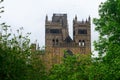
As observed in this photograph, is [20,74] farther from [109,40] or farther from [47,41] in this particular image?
[47,41]

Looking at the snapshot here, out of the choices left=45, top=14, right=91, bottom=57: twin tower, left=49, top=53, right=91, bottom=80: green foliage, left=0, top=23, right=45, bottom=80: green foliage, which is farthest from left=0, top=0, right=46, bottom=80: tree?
left=45, top=14, right=91, bottom=57: twin tower

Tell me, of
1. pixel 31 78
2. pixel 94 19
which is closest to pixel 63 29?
pixel 94 19

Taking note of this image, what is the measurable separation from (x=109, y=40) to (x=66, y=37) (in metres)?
96.9

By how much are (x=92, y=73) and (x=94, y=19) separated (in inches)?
266

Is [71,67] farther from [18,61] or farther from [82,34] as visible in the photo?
[82,34]

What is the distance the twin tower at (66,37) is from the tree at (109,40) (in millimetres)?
89564

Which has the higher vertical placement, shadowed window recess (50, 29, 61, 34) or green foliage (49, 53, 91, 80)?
shadowed window recess (50, 29, 61, 34)

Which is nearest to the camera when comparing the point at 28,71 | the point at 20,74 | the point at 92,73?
the point at 20,74

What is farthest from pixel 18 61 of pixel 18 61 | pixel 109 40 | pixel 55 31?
pixel 55 31

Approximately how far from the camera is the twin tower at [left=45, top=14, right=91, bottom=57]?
13275 centimetres

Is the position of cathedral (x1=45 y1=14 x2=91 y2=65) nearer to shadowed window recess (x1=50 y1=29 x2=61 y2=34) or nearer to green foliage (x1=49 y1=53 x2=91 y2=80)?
shadowed window recess (x1=50 y1=29 x2=61 y2=34)

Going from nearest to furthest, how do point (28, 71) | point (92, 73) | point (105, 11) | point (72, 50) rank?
point (28, 71)
point (92, 73)
point (105, 11)
point (72, 50)

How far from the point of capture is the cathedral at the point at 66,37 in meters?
133

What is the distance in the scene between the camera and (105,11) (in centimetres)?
4184
